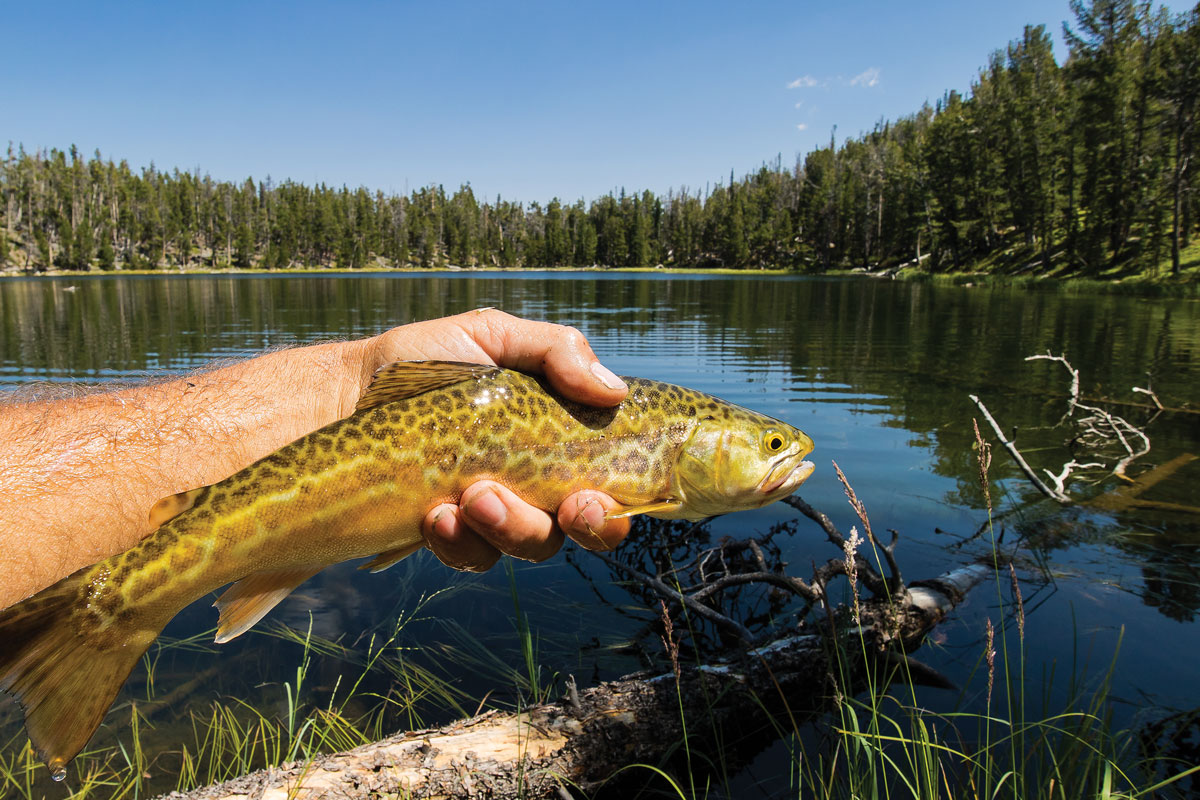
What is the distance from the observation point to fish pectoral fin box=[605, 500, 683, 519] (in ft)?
11.8

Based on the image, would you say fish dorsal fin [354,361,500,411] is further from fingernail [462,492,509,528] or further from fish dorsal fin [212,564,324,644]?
fish dorsal fin [212,564,324,644]

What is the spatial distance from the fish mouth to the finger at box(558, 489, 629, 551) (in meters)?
0.84

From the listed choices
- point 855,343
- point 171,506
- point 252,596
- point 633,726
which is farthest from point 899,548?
point 855,343

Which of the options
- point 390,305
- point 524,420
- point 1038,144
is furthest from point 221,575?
point 1038,144

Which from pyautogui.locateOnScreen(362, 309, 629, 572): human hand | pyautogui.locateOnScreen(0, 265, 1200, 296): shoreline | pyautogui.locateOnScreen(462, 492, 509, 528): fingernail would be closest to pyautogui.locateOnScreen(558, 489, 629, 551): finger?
pyautogui.locateOnScreen(362, 309, 629, 572): human hand

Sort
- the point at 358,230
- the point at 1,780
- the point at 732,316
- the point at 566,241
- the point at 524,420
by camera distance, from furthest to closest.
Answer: the point at 566,241
the point at 358,230
the point at 732,316
the point at 1,780
the point at 524,420

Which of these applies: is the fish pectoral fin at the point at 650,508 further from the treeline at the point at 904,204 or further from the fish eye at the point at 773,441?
the treeline at the point at 904,204

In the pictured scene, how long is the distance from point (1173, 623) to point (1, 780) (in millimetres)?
11242

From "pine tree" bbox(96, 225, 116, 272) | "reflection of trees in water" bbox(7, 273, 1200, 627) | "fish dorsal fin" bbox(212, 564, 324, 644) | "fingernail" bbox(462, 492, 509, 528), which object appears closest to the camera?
"fish dorsal fin" bbox(212, 564, 324, 644)

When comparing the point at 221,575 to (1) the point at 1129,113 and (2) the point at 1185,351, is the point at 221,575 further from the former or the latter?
(1) the point at 1129,113

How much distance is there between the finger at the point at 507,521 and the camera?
3615 millimetres

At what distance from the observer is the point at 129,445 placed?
3902 millimetres

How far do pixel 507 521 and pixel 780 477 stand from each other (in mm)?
1608

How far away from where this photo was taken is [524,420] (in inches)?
141
